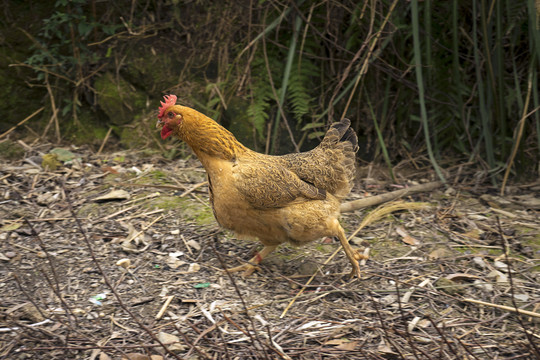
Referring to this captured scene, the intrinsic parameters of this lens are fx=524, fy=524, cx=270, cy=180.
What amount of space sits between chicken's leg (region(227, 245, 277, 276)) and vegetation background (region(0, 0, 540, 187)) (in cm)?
128

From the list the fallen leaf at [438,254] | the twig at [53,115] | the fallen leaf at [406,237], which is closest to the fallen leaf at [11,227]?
the twig at [53,115]

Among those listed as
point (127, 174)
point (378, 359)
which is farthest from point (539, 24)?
point (127, 174)

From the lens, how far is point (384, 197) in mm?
4270

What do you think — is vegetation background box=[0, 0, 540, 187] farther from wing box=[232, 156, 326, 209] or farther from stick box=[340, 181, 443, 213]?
wing box=[232, 156, 326, 209]

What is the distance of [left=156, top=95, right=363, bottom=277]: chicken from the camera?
320 cm

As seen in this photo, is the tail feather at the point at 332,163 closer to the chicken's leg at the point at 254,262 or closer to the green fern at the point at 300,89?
the chicken's leg at the point at 254,262

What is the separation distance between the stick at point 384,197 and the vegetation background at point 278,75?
11.8 inches

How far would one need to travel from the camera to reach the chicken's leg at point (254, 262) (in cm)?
345

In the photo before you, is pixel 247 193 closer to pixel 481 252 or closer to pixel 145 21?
pixel 481 252

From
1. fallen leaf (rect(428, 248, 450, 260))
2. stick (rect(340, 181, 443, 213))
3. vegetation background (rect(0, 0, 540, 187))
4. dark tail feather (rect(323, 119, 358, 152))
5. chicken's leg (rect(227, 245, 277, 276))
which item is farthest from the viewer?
vegetation background (rect(0, 0, 540, 187))

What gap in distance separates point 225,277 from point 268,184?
67 centimetres

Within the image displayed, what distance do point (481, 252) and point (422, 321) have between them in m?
0.99

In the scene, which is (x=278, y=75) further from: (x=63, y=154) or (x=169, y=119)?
(x=63, y=154)

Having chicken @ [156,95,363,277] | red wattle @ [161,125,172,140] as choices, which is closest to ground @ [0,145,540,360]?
chicken @ [156,95,363,277]
